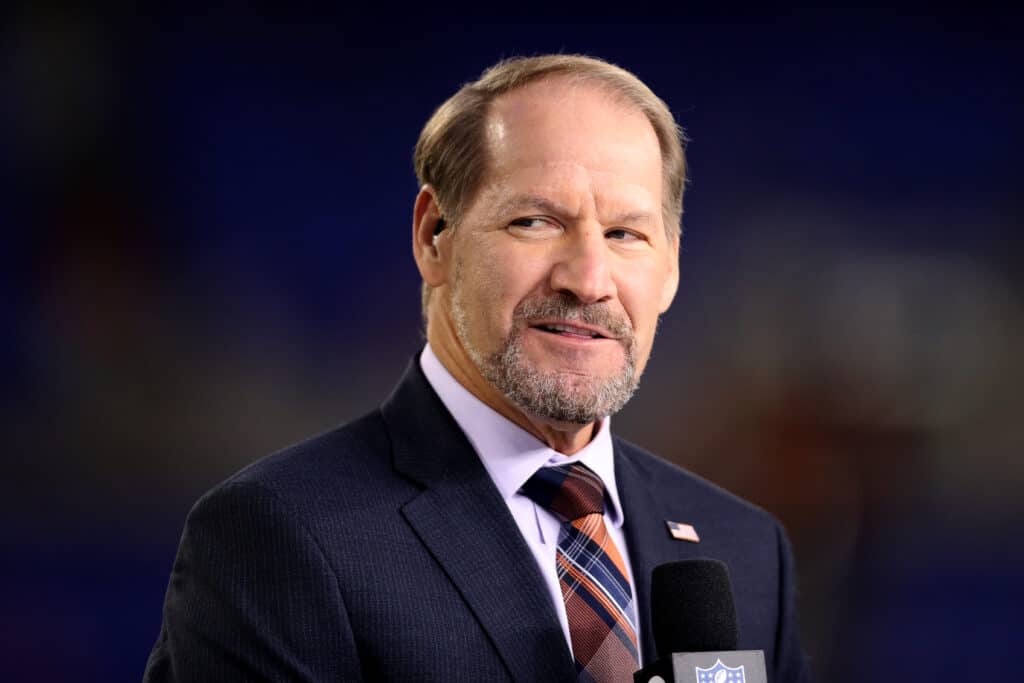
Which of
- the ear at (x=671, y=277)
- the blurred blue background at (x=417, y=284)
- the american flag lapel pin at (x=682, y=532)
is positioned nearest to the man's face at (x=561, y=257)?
the ear at (x=671, y=277)

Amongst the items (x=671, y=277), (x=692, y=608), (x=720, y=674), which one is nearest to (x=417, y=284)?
(x=671, y=277)

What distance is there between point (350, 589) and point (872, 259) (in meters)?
3.38

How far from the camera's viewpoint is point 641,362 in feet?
7.91

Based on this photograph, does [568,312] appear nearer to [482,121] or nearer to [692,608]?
[482,121]

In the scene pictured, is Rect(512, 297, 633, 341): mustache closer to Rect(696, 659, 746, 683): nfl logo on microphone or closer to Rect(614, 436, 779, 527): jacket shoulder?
Rect(614, 436, 779, 527): jacket shoulder

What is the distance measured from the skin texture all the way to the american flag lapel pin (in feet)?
0.89

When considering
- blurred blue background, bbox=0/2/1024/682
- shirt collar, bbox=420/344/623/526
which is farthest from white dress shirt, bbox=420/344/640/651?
blurred blue background, bbox=0/2/1024/682

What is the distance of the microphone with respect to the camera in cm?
178

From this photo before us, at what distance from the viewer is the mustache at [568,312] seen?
2.24 metres

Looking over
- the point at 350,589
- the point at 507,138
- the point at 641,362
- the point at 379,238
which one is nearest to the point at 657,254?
the point at 641,362

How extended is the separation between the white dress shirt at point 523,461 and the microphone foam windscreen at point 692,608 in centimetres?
29

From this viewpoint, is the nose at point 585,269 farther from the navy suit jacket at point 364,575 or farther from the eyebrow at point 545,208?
the navy suit jacket at point 364,575

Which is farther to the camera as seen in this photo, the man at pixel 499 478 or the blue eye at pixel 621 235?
the blue eye at pixel 621 235

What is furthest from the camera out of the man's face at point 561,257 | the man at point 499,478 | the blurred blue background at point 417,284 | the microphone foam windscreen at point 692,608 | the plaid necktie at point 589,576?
the blurred blue background at point 417,284
